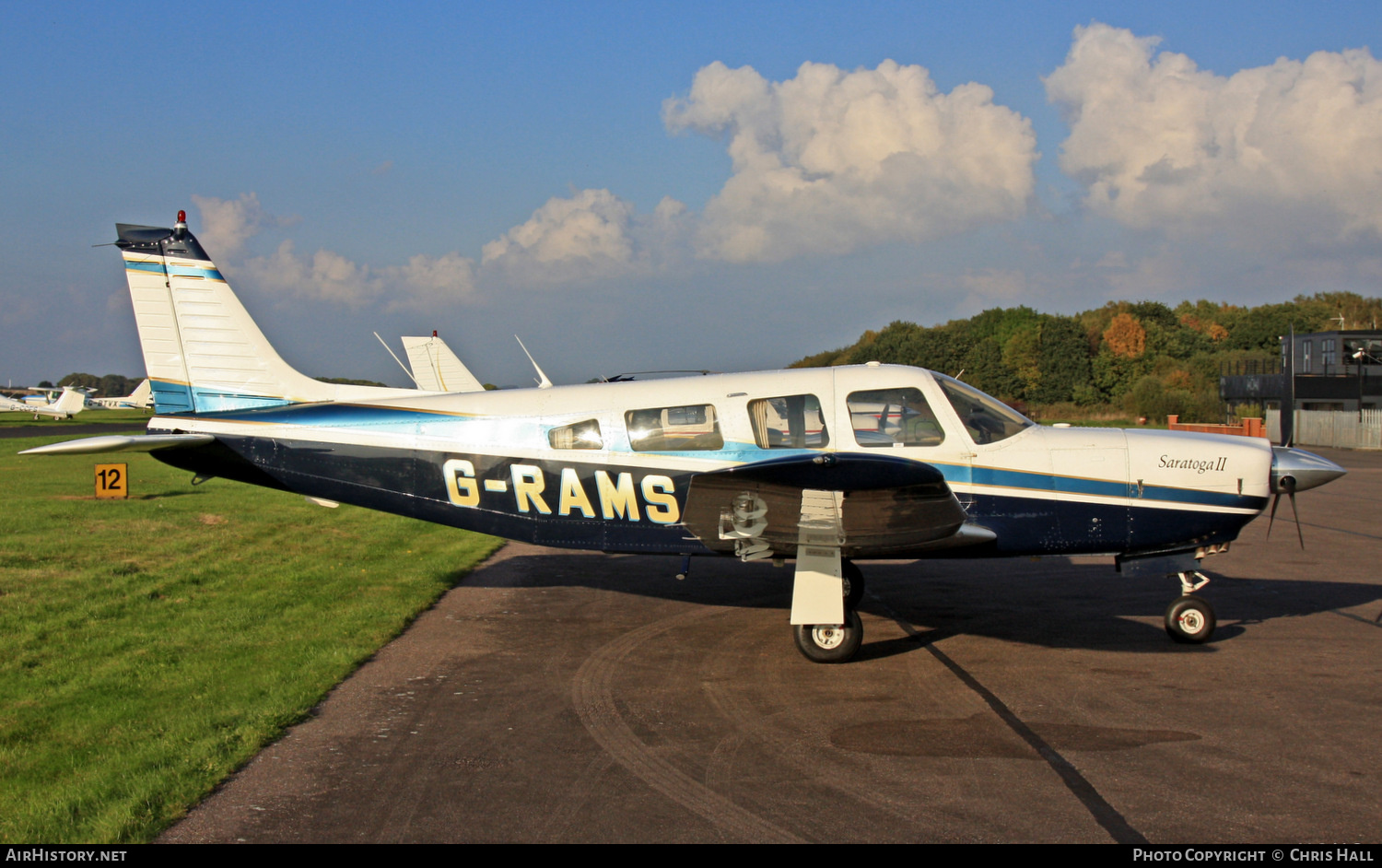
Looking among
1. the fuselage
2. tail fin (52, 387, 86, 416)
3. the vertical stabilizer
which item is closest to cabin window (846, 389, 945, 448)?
the fuselage

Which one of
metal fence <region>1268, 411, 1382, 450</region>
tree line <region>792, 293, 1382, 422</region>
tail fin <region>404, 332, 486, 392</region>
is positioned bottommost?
metal fence <region>1268, 411, 1382, 450</region>

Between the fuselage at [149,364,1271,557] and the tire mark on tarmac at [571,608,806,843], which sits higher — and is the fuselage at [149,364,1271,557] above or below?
above

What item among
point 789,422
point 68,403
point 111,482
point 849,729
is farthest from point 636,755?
point 68,403

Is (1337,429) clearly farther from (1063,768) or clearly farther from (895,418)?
(1063,768)

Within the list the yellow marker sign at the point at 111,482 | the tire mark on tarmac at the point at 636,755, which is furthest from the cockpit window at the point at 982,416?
the yellow marker sign at the point at 111,482

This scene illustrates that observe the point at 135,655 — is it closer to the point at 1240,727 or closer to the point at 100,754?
the point at 100,754

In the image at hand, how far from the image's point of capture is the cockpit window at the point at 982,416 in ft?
25.5

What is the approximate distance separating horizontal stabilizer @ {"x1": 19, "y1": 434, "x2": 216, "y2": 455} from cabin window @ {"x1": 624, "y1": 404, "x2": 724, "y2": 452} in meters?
4.19

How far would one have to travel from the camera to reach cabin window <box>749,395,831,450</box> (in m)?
7.77

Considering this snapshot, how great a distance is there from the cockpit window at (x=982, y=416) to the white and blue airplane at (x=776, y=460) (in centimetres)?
2

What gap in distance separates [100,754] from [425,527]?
10595 mm

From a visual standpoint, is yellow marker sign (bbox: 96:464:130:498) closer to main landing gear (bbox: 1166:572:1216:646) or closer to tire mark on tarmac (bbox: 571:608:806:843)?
tire mark on tarmac (bbox: 571:608:806:843)

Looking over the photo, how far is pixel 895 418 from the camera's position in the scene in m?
7.81
